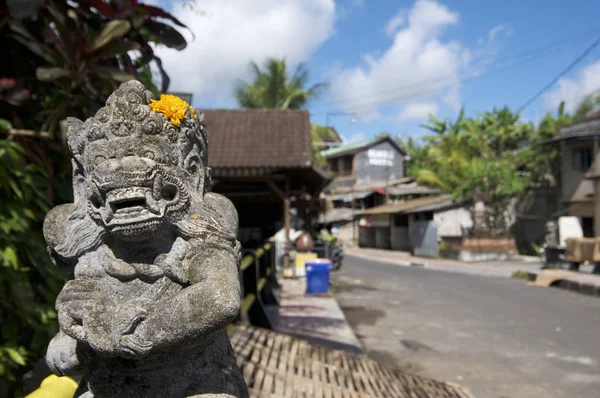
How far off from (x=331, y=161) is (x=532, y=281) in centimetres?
2477

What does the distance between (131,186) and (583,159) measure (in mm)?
21374

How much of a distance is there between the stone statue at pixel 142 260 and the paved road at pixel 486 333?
427cm

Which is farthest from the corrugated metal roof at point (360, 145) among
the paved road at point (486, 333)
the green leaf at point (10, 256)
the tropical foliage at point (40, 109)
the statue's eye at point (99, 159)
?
the statue's eye at point (99, 159)

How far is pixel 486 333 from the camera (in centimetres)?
754

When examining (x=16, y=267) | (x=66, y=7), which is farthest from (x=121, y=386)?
(x=66, y=7)

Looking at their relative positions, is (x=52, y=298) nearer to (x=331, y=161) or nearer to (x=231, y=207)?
(x=231, y=207)

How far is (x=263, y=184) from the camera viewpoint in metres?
10.9

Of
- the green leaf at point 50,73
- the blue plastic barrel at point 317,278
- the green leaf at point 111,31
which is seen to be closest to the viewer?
the green leaf at point 50,73

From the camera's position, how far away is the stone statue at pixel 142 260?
145cm

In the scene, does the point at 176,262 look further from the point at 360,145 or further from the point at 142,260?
the point at 360,145

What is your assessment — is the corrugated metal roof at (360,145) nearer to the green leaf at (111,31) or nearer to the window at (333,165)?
the window at (333,165)

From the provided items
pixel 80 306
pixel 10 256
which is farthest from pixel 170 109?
pixel 10 256

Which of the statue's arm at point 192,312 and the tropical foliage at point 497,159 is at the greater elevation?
the tropical foliage at point 497,159

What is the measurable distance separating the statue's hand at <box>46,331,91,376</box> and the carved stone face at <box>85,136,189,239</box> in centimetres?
45
